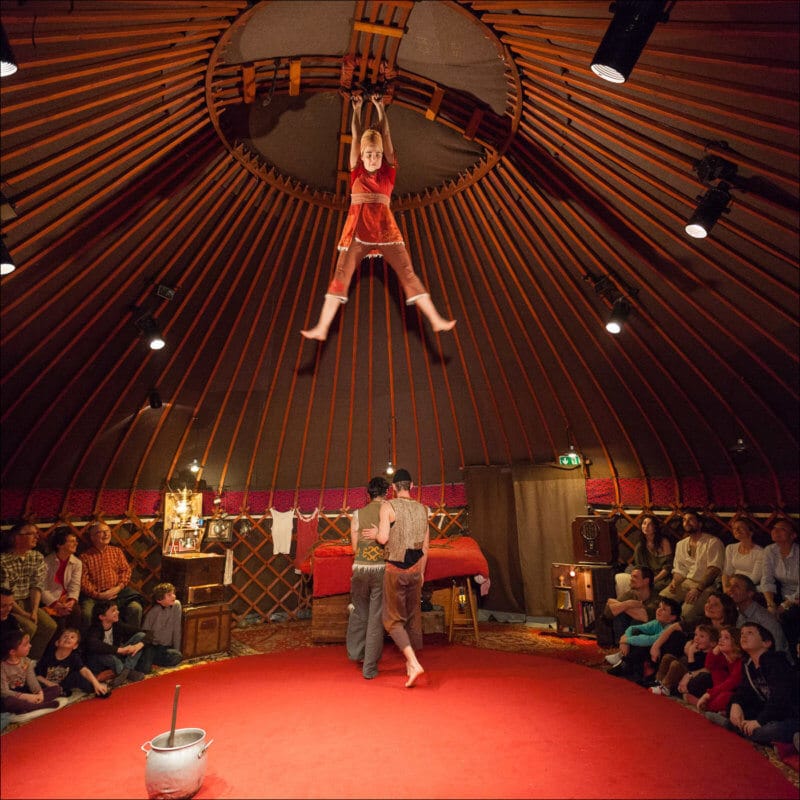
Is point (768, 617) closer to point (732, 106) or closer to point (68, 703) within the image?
point (732, 106)

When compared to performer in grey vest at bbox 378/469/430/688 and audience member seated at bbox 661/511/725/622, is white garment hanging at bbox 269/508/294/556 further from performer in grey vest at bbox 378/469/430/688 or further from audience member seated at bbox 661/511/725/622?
audience member seated at bbox 661/511/725/622

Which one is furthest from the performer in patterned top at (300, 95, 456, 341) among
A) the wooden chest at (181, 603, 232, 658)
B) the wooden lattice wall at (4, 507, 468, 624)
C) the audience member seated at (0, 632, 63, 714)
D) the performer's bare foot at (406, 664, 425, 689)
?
the wooden lattice wall at (4, 507, 468, 624)

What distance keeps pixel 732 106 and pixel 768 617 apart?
3098 mm

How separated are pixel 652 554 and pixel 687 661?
1.70 meters

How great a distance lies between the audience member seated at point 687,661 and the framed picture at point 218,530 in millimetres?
4339

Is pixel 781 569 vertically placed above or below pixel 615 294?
below

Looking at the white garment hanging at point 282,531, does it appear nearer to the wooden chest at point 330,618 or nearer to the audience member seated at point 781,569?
the wooden chest at point 330,618

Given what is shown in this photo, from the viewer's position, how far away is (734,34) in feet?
7.79

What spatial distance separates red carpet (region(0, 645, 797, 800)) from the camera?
2.42m

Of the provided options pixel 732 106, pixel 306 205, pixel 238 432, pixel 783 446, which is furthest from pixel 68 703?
pixel 783 446

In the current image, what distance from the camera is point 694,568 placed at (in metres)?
4.58

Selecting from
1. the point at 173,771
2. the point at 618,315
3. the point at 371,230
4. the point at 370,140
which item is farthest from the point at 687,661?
the point at 370,140

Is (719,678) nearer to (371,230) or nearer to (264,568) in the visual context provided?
(371,230)

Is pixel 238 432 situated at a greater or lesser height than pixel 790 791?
greater
